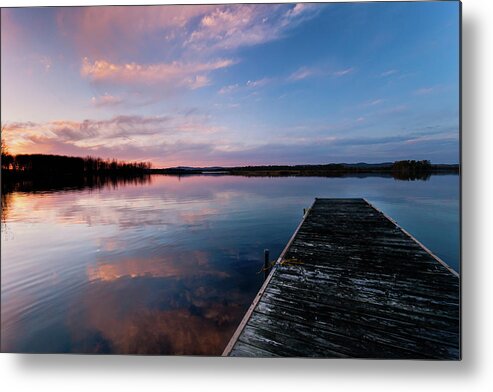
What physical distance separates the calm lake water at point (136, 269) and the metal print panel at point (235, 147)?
31mm

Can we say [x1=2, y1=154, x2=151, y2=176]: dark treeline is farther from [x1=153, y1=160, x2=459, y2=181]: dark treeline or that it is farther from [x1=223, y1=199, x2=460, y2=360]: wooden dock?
[x1=223, y1=199, x2=460, y2=360]: wooden dock

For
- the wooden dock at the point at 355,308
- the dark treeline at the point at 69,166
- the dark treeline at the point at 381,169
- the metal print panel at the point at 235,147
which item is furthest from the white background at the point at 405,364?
the dark treeline at the point at 69,166

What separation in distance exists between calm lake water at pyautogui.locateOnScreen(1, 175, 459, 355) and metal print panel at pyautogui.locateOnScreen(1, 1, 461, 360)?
3 centimetres

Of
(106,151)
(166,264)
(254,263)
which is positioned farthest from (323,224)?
(106,151)

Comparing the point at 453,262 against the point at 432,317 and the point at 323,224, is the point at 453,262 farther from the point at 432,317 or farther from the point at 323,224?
the point at 323,224

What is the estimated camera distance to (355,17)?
2742 mm

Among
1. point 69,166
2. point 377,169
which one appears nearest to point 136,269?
point 69,166

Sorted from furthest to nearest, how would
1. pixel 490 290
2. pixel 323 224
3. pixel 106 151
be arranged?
1. pixel 323 224
2. pixel 106 151
3. pixel 490 290

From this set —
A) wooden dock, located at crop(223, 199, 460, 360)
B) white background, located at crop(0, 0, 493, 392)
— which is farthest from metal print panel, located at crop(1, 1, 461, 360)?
white background, located at crop(0, 0, 493, 392)

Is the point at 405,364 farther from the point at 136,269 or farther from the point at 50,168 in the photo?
the point at 50,168

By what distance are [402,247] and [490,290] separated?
167cm

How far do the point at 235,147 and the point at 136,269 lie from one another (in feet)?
9.50

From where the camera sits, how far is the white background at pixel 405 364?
232cm

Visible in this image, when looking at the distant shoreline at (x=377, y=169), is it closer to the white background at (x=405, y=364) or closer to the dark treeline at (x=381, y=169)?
the dark treeline at (x=381, y=169)
